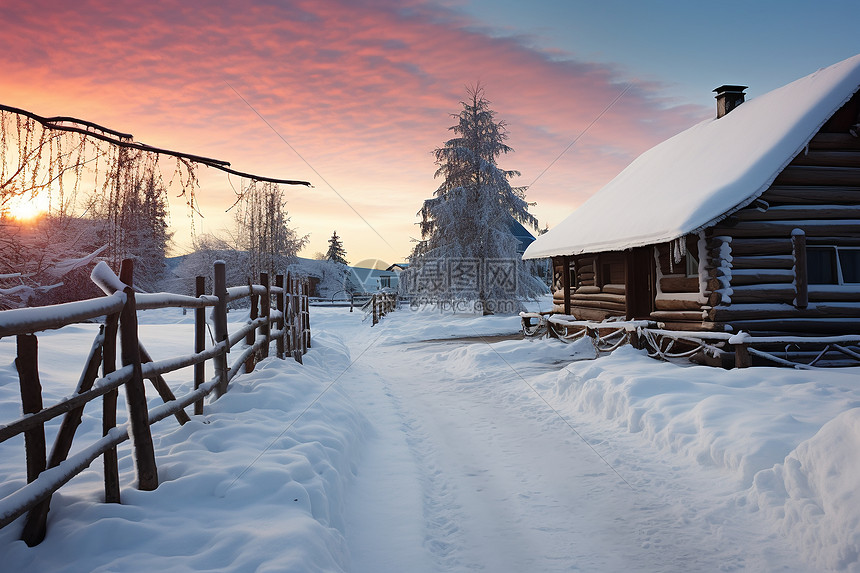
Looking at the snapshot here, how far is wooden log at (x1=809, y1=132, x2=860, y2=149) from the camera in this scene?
1155cm

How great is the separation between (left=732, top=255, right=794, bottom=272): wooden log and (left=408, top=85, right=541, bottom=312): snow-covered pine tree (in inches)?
734

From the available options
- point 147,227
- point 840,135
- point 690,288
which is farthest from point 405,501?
point 840,135

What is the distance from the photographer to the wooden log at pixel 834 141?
11.5 meters

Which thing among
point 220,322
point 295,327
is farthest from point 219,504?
point 295,327

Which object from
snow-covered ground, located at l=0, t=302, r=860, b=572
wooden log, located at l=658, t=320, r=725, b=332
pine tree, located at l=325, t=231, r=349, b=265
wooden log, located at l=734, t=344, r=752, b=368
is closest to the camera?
snow-covered ground, located at l=0, t=302, r=860, b=572

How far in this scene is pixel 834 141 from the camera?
37.9 ft

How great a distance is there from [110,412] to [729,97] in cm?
1814

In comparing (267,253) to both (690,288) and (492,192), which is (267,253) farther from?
(492,192)

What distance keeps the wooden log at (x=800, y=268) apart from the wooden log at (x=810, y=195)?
726mm

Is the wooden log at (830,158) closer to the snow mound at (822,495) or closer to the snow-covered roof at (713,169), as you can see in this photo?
the snow-covered roof at (713,169)

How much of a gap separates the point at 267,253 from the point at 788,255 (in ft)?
37.1

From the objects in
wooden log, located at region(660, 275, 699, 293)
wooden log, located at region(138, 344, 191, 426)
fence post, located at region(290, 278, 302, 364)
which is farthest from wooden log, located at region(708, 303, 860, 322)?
wooden log, located at region(138, 344, 191, 426)

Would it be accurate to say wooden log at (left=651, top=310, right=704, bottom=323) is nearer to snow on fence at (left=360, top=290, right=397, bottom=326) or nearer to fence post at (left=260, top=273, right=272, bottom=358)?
fence post at (left=260, top=273, right=272, bottom=358)

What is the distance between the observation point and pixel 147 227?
413cm
